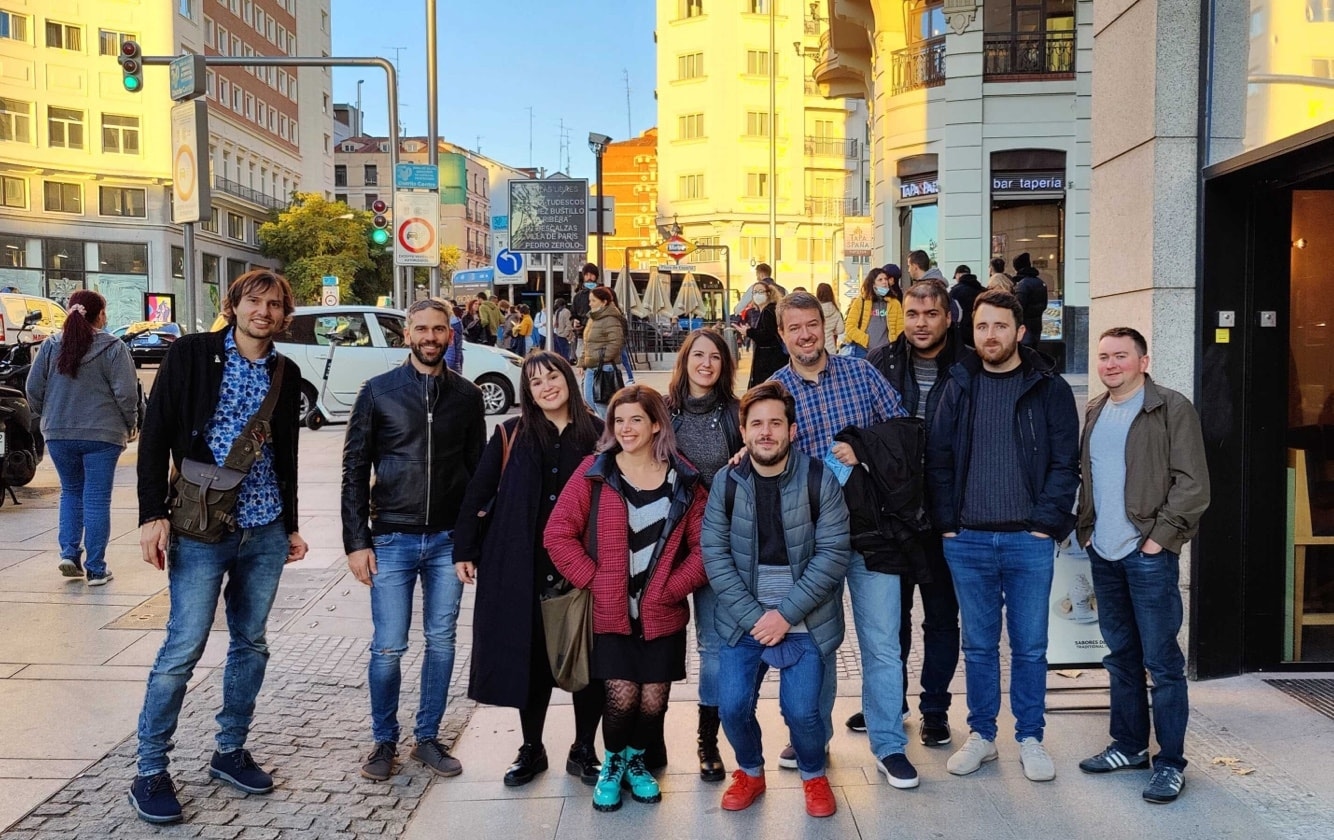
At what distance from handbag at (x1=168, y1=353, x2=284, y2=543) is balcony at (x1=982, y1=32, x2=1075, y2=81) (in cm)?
2275

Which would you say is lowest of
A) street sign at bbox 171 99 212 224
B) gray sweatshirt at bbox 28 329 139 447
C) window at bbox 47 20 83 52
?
gray sweatshirt at bbox 28 329 139 447

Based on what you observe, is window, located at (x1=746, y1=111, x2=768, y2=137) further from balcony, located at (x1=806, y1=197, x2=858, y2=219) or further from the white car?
the white car

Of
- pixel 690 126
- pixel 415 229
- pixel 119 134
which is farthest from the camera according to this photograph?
pixel 690 126

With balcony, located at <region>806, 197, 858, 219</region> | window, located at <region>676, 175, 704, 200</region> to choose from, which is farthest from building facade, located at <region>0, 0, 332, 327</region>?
balcony, located at <region>806, 197, 858, 219</region>

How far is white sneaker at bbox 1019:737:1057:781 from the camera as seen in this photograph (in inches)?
191

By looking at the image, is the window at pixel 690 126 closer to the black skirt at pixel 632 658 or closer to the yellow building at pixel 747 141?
the yellow building at pixel 747 141

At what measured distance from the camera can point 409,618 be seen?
511 centimetres

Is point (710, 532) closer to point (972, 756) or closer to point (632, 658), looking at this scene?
point (632, 658)

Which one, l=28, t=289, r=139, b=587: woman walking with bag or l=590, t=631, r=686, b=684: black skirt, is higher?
l=28, t=289, r=139, b=587: woman walking with bag

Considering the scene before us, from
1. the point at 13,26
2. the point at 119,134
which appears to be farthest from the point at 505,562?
the point at 13,26

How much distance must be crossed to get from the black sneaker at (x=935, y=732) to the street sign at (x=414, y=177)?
41.3ft

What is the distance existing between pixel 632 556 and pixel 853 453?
97 centimetres

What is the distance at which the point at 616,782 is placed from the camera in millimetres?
4688

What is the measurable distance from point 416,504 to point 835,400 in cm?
179
